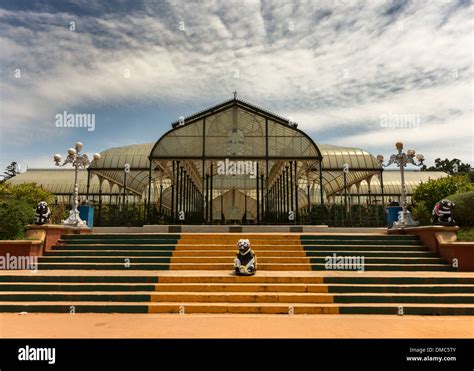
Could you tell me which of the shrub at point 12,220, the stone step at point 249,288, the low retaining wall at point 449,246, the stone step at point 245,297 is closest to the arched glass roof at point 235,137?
the shrub at point 12,220

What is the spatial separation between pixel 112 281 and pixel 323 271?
6.06m

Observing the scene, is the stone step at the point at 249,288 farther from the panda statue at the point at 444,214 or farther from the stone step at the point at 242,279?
the panda statue at the point at 444,214

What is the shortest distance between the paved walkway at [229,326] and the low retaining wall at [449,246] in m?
3.99

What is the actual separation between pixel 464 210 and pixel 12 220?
18.2 meters

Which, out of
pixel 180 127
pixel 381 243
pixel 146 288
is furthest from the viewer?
pixel 180 127

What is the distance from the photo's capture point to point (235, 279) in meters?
9.22

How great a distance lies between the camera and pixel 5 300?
8391 mm

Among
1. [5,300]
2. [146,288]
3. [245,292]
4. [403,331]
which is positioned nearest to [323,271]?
[245,292]

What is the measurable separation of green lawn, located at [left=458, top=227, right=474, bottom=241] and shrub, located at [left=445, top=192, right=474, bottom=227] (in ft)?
1.40

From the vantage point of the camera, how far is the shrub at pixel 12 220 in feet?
44.5

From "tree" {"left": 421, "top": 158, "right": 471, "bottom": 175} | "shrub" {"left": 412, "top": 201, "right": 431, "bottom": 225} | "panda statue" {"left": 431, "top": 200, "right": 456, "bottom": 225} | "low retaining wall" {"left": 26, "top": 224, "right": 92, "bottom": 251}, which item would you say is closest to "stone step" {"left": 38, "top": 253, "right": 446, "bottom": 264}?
"low retaining wall" {"left": 26, "top": 224, "right": 92, "bottom": 251}

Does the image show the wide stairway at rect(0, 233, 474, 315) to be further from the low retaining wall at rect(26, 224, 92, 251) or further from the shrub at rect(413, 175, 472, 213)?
the shrub at rect(413, 175, 472, 213)

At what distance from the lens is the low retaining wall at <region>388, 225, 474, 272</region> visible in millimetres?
11013
